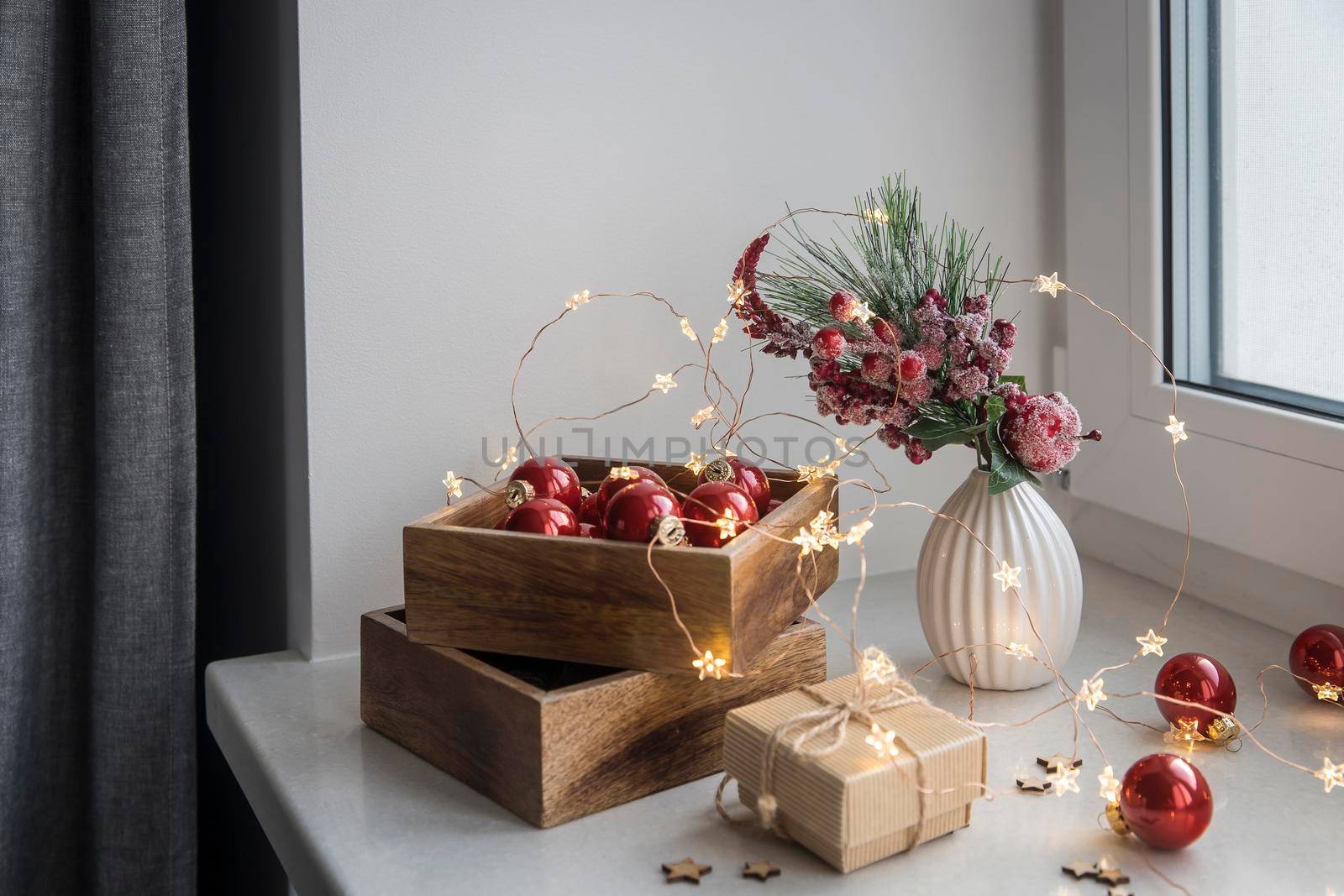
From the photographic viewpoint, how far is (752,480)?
2.70 ft

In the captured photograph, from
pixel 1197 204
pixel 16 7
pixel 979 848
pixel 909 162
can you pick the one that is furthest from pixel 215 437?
pixel 1197 204

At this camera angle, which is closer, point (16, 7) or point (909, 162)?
point (16, 7)

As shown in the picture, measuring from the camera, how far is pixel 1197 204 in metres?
1.07

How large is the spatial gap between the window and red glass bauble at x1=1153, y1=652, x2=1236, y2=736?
11.6 inches

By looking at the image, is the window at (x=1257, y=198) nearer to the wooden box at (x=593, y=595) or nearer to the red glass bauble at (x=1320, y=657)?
the red glass bauble at (x=1320, y=657)

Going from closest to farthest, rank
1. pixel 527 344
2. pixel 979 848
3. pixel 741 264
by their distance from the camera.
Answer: pixel 979 848 → pixel 741 264 → pixel 527 344

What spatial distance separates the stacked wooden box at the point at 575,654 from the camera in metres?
0.68

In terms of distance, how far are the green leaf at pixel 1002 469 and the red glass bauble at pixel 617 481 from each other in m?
0.24

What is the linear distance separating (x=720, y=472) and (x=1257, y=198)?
563mm

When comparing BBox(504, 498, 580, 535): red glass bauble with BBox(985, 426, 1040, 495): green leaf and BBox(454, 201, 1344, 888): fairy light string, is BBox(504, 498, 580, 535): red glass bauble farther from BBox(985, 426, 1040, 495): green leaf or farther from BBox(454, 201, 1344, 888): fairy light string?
BBox(985, 426, 1040, 495): green leaf

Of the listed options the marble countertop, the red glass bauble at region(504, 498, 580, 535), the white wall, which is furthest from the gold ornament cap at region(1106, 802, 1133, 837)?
the white wall

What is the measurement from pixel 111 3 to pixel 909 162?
2.36ft

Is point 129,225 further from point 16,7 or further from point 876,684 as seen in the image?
point 876,684

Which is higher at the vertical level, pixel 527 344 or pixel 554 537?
pixel 527 344
